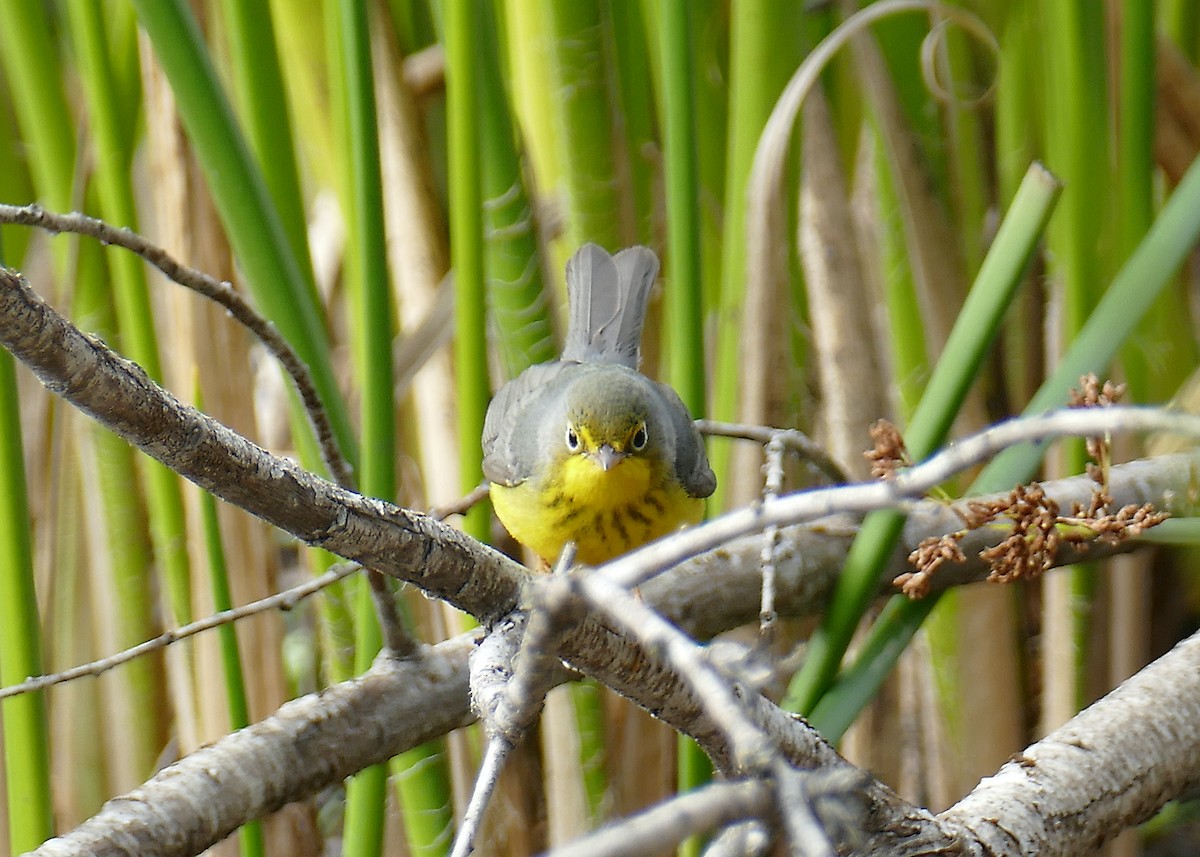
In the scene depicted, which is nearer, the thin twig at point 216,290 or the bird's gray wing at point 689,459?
the thin twig at point 216,290

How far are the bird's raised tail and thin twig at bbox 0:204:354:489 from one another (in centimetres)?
51

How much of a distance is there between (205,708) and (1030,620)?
1.14 metres

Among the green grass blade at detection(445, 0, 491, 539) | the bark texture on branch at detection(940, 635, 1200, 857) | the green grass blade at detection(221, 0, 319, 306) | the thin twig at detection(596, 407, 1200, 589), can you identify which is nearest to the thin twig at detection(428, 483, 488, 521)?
the green grass blade at detection(445, 0, 491, 539)

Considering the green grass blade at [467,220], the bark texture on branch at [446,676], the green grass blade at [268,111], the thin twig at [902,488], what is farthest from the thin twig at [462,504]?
the thin twig at [902,488]

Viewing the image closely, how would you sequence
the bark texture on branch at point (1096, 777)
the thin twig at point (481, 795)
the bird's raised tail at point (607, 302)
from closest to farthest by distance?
the thin twig at point (481, 795), the bark texture on branch at point (1096, 777), the bird's raised tail at point (607, 302)

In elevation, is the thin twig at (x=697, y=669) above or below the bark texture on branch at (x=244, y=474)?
below

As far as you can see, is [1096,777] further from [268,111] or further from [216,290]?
[268,111]

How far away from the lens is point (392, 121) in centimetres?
146

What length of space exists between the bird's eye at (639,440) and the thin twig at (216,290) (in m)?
0.54

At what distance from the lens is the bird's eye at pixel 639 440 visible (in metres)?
1.52

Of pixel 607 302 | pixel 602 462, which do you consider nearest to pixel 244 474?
pixel 602 462

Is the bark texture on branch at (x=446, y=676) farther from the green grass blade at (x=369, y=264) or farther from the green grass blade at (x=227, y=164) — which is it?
the green grass blade at (x=227, y=164)

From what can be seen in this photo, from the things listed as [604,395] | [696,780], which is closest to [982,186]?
[604,395]

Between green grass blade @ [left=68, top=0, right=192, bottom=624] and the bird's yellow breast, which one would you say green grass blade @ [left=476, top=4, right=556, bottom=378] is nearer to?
the bird's yellow breast
